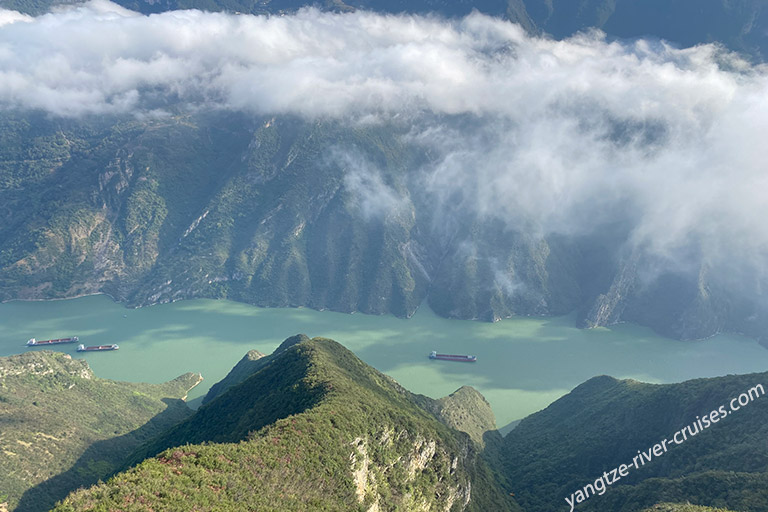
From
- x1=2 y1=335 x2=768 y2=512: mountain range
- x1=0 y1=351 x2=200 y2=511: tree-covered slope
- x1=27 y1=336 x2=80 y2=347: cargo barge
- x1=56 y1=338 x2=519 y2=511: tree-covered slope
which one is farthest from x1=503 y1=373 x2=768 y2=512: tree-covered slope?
x1=27 y1=336 x2=80 y2=347: cargo barge

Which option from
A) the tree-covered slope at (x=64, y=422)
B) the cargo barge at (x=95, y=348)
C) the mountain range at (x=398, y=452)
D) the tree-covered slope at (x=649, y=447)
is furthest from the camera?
the cargo barge at (x=95, y=348)

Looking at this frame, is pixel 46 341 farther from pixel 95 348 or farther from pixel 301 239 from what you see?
pixel 301 239

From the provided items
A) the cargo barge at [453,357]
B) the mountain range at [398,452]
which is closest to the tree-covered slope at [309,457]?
the mountain range at [398,452]

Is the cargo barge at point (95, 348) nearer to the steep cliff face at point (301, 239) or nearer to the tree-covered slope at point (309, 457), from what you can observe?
the steep cliff face at point (301, 239)

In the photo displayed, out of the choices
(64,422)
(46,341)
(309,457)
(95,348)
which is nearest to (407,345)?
(95,348)

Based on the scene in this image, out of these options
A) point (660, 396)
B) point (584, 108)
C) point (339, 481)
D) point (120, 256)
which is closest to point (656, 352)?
point (660, 396)

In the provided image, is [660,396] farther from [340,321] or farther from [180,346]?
[180,346]
